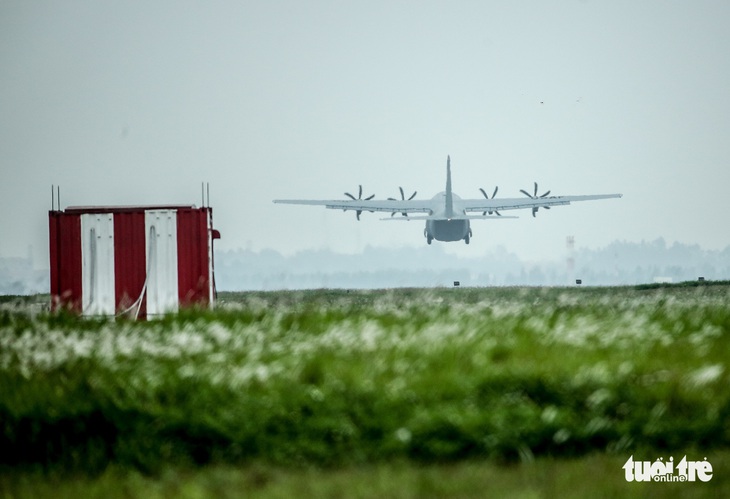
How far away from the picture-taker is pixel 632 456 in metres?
10.3

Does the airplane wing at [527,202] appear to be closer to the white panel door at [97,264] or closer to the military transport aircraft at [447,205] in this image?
the military transport aircraft at [447,205]

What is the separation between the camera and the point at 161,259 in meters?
28.0

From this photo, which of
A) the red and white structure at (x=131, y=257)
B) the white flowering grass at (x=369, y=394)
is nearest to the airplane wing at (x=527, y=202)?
the red and white structure at (x=131, y=257)

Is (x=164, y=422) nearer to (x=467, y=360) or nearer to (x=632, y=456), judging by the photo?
(x=467, y=360)

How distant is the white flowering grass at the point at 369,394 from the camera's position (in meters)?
10.7

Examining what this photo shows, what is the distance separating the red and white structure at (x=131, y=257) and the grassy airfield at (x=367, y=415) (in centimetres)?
1402

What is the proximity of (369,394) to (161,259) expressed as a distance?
18.0m

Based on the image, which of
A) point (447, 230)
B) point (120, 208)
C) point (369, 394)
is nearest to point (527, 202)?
point (447, 230)

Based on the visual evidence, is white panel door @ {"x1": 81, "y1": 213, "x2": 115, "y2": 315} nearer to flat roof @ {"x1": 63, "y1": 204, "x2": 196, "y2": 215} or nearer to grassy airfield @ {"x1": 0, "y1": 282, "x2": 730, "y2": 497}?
flat roof @ {"x1": 63, "y1": 204, "x2": 196, "y2": 215}

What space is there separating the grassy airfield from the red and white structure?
14.0m

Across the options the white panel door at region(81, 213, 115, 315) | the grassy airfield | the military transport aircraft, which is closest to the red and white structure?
the white panel door at region(81, 213, 115, 315)

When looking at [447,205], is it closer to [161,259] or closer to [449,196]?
[449,196]

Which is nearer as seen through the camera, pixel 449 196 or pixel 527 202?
pixel 527 202

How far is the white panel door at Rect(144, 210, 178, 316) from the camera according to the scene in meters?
27.9
